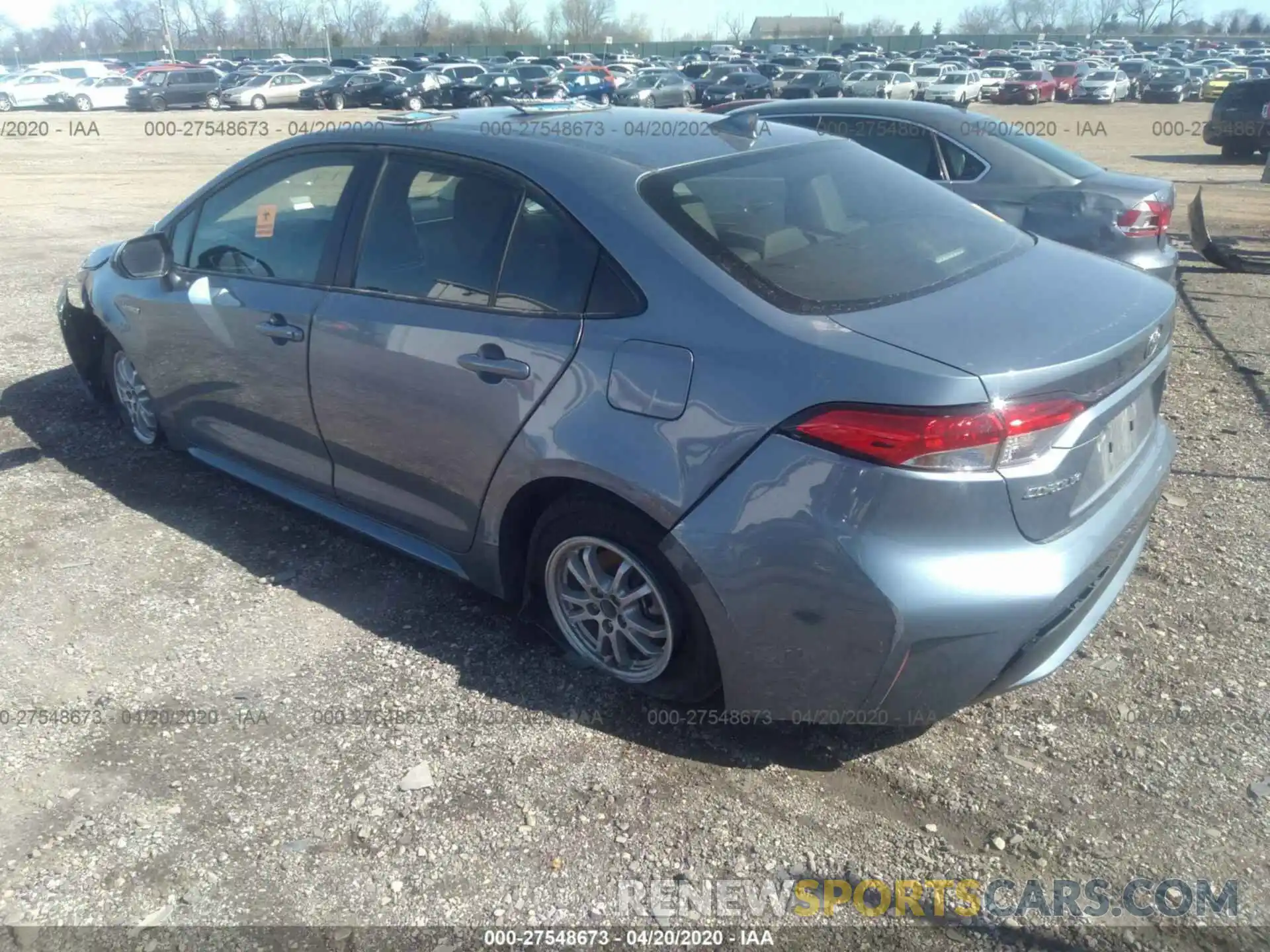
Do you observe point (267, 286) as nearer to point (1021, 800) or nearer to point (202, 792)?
point (202, 792)

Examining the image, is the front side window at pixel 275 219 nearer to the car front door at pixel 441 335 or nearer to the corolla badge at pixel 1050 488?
the car front door at pixel 441 335

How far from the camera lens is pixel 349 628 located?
3699 mm

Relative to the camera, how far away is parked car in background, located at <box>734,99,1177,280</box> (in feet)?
21.5

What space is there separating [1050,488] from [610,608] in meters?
1.34

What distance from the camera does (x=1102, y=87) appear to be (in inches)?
1721

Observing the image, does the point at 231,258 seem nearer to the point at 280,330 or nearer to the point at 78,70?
the point at 280,330

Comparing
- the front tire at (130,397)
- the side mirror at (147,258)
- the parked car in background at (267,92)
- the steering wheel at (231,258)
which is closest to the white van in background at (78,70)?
the parked car in background at (267,92)

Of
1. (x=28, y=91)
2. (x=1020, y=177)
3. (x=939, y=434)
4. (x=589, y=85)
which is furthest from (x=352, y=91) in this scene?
(x=939, y=434)

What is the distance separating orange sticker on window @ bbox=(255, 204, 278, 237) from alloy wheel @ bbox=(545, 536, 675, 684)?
6.30 feet

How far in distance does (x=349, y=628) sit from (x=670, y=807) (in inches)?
57.6

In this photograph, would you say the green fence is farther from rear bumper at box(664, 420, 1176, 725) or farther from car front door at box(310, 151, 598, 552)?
rear bumper at box(664, 420, 1176, 725)

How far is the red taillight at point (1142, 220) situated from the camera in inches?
257

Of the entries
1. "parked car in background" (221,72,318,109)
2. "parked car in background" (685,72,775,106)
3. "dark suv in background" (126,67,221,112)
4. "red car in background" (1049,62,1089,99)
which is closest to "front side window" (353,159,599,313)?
"parked car in background" (685,72,775,106)

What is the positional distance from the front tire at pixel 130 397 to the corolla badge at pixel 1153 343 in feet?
13.7
